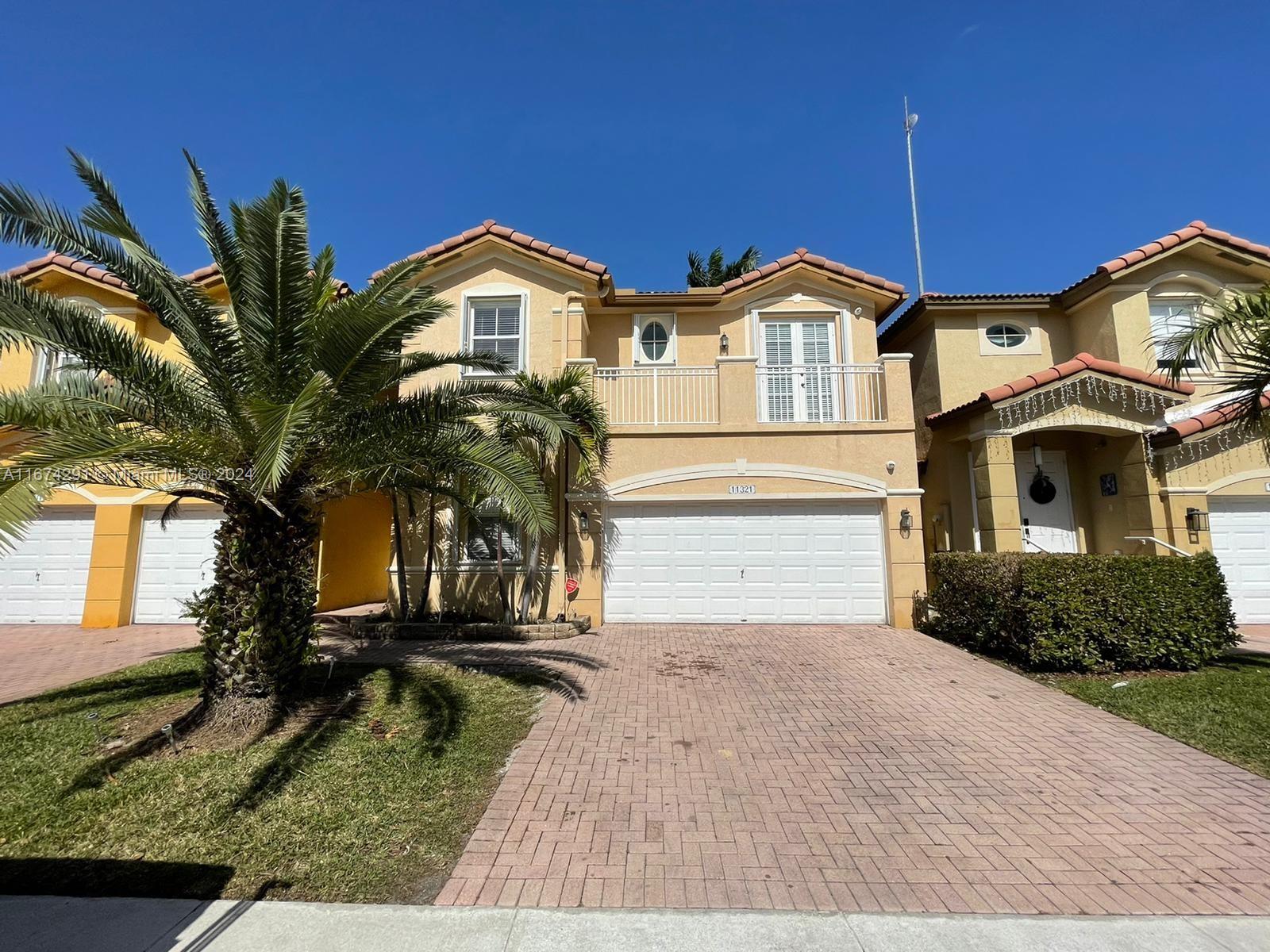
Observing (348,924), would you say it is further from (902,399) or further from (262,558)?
(902,399)

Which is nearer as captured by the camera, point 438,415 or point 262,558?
point 262,558

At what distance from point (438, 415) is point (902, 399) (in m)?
8.64

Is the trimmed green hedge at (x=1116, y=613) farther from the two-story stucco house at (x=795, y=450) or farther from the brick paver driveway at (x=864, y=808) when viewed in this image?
the two-story stucco house at (x=795, y=450)

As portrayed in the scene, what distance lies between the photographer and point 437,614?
10898mm

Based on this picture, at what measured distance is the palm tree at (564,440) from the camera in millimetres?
9750

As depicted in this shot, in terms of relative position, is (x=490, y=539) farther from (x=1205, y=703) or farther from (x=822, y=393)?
(x=1205, y=703)

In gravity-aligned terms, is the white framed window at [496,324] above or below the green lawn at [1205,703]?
above

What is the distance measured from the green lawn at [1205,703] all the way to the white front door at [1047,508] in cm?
382

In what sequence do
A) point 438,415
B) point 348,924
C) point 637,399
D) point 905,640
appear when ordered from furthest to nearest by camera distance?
1. point 637,399
2. point 905,640
3. point 438,415
4. point 348,924

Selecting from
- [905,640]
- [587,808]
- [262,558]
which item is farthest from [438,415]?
[905,640]

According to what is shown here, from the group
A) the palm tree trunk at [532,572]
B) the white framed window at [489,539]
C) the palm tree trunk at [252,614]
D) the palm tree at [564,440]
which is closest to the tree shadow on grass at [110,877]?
the palm tree trunk at [252,614]

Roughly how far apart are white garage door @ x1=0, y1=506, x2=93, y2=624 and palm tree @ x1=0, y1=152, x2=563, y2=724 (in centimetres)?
878

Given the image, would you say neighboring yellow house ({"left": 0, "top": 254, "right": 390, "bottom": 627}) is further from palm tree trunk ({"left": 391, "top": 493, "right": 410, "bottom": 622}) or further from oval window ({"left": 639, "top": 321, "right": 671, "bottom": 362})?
oval window ({"left": 639, "top": 321, "right": 671, "bottom": 362})

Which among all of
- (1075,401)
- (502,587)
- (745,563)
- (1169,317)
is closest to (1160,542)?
(1075,401)
